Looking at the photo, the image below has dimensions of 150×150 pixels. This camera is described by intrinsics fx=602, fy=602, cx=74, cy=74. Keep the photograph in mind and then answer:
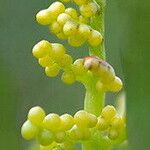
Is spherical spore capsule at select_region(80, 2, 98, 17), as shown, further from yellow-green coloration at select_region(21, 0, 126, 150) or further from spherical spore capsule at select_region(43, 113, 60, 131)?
spherical spore capsule at select_region(43, 113, 60, 131)

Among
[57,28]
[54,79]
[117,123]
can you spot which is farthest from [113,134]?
[54,79]

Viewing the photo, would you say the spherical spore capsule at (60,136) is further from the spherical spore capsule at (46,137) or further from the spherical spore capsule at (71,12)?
the spherical spore capsule at (71,12)

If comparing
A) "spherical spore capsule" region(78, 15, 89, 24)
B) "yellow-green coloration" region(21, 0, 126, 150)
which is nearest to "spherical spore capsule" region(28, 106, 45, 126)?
"yellow-green coloration" region(21, 0, 126, 150)

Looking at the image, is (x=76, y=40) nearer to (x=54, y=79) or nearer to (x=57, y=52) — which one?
(x=57, y=52)

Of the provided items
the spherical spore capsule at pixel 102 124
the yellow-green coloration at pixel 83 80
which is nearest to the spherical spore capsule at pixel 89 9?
the yellow-green coloration at pixel 83 80

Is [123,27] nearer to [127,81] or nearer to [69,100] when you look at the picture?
[127,81]
